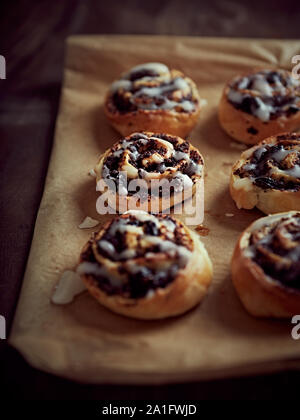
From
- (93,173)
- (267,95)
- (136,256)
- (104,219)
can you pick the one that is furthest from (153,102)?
(136,256)

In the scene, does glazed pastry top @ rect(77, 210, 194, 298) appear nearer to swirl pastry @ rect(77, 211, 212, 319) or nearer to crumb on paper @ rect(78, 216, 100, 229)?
swirl pastry @ rect(77, 211, 212, 319)

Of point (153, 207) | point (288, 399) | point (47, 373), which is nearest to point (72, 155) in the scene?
point (153, 207)

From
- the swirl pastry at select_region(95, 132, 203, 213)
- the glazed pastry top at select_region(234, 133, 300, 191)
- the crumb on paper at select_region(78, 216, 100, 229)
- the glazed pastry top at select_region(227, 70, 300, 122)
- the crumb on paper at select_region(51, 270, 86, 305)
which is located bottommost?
the crumb on paper at select_region(51, 270, 86, 305)

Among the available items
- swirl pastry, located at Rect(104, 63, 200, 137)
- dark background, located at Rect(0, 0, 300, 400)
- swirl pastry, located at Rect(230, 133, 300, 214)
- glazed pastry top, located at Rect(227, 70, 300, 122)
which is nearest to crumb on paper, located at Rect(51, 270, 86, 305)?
dark background, located at Rect(0, 0, 300, 400)

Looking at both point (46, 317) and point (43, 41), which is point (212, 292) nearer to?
point (46, 317)

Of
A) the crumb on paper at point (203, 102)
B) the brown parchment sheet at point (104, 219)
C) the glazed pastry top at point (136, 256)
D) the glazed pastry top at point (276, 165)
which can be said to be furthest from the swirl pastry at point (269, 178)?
the crumb on paper at point (203, 102)

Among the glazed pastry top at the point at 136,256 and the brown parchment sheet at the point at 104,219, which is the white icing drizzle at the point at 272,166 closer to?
the brown parchment sheet at the point at 104,219

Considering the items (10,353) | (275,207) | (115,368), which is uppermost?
(275,207)
